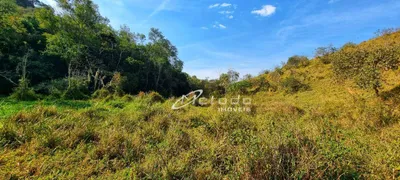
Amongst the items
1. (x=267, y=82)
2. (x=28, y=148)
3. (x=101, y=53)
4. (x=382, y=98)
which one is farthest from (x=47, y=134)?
(x=101, y=53)

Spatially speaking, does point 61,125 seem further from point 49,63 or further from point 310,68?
point 310,68

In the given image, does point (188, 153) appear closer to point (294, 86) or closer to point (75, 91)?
point (75, 91)

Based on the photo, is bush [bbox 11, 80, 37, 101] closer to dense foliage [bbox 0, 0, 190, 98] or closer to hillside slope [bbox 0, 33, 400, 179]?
dense foliage [bbox 0, 0, 190, 98]

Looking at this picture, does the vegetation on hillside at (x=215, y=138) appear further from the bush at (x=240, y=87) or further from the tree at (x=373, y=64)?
the bush at (x=240, y=87)

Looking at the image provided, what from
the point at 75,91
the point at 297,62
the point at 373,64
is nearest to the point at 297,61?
the point at 297,62

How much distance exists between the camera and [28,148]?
288cm

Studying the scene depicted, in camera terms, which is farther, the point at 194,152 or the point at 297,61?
the point at 297,61

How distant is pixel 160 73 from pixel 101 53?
7.67m

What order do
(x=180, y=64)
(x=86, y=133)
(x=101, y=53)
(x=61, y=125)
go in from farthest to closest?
1. (x=180, y=64)
2. (x=101, y=53)
3. (x=61, y=125)
4. (x=86, y=133)

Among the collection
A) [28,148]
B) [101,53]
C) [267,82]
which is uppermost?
[101,53]

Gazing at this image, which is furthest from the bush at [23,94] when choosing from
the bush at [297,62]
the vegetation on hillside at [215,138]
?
the bush at [297,62]

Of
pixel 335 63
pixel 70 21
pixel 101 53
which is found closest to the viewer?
pixel 335 63

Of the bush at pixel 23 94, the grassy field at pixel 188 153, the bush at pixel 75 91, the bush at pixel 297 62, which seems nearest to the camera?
the grassy field at pixel 188 153

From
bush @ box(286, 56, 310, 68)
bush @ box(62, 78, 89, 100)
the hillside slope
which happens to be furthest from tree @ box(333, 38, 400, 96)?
bush @ box(62, 78, 89, 100)
